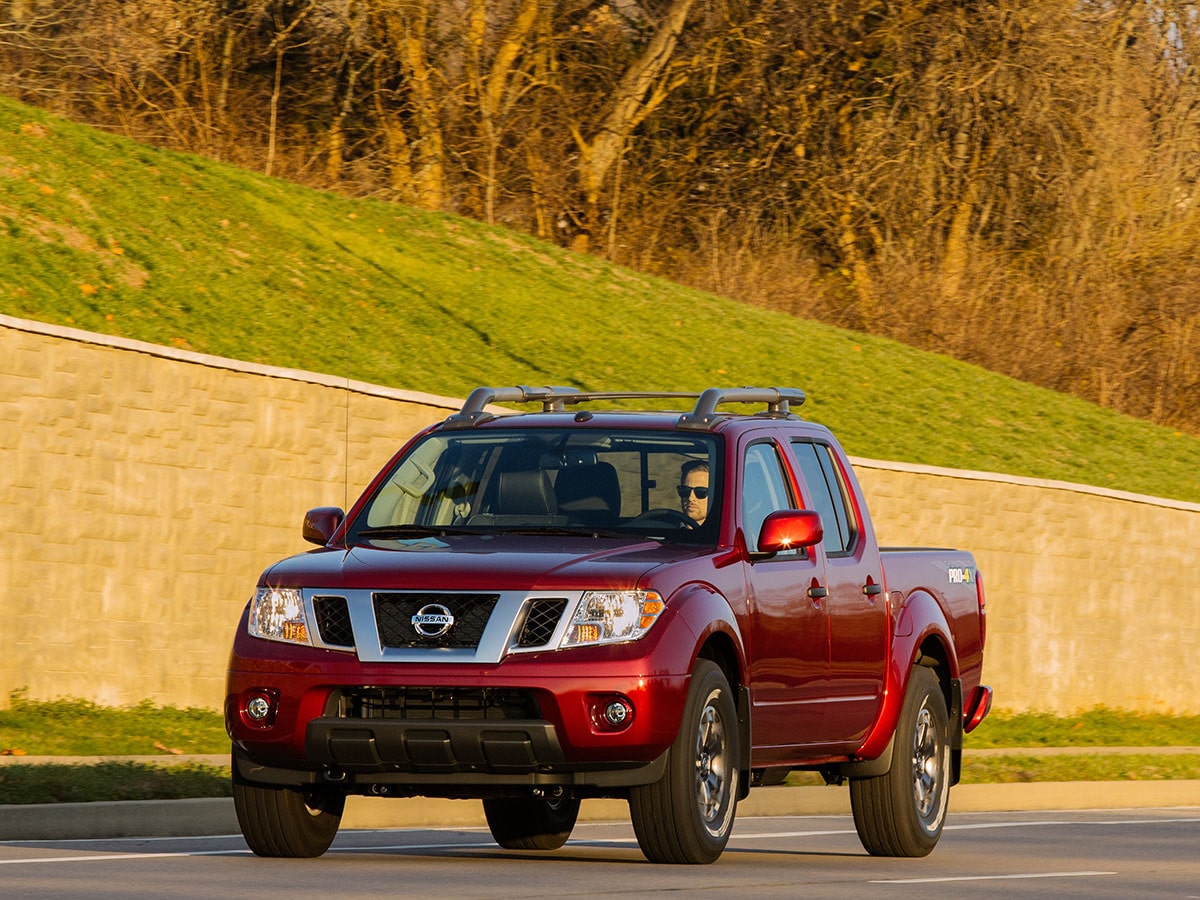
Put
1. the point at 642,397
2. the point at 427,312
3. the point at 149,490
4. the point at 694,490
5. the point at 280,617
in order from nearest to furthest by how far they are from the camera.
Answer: the point at 280,617, the point at 694,490, the point at 642,397, the point at 149,490, the point at 427,312

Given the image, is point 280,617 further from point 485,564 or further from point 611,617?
point 611,617

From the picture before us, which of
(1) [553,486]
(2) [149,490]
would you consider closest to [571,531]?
(1) [553,486]

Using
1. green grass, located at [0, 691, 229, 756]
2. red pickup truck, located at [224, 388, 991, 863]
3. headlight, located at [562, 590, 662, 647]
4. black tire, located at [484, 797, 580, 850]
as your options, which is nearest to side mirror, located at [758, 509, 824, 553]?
red pickup truck, located at [224, 388, 991, 863]

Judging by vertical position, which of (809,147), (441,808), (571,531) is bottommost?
(441,808)

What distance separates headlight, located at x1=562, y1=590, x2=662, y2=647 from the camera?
8.84 m

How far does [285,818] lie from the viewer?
379 inches

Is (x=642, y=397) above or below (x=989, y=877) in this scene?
above

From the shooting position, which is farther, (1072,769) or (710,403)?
(1072,769)

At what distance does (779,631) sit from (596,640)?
148 cm

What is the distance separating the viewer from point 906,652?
11.2 metres

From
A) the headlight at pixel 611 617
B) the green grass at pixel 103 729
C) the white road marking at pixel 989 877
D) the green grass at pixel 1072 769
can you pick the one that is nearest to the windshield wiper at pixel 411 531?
the headlight at pixel 611 617

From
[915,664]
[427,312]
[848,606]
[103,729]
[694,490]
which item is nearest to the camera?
[694,490]

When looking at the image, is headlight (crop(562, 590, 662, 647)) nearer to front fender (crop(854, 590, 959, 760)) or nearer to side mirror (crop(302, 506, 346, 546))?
side mirror (crop(302, 506, 346, 546))

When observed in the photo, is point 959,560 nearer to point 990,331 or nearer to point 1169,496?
point 1169,496
